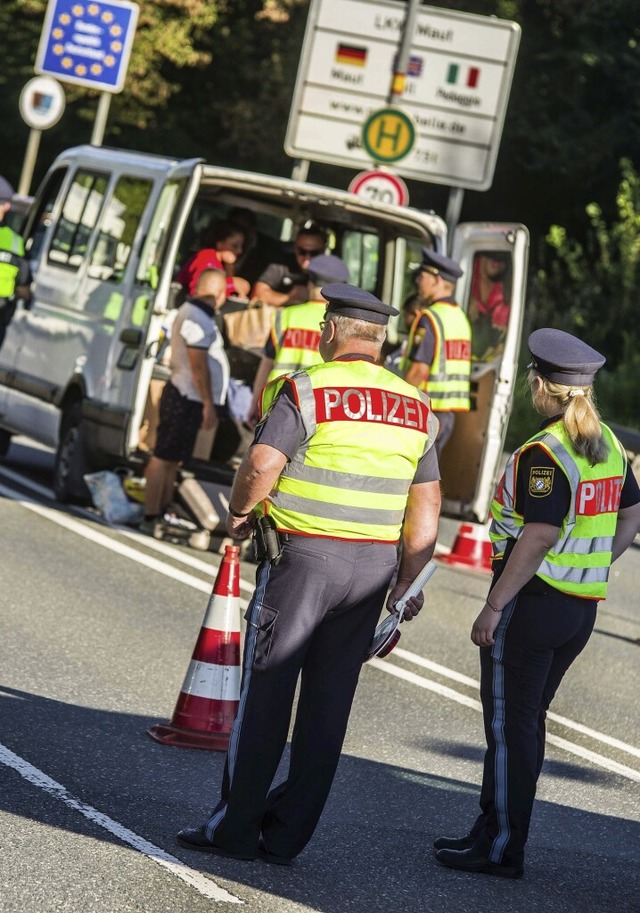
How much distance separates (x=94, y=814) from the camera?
5383 mm

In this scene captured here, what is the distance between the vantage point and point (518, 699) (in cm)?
541

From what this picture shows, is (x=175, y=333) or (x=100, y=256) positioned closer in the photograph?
(x=175, y=333)

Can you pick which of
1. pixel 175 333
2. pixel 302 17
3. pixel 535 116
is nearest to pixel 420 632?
pixel 175 333

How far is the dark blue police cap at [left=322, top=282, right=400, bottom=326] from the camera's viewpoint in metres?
5.19

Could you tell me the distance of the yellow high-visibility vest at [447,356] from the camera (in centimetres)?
1056

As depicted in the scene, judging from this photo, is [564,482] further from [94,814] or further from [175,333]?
[175,333]

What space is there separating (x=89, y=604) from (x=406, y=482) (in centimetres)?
382

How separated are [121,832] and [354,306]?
168cm

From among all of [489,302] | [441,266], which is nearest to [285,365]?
[441,266]

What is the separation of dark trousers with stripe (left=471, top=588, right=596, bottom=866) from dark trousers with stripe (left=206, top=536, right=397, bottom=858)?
1.53ft

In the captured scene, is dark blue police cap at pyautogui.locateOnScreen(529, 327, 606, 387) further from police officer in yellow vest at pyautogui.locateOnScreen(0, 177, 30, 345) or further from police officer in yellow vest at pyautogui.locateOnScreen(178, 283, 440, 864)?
police officer in yellow vest at pyautogui.locateOnScreen(0, 177, 30, 345)

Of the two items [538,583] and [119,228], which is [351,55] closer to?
[119,228]

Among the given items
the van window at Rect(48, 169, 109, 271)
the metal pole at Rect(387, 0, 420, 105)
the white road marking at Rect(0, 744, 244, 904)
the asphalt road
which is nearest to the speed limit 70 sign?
the metal pole at Rect(387, 0, 420, 105)

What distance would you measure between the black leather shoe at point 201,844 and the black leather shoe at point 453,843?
701mm
